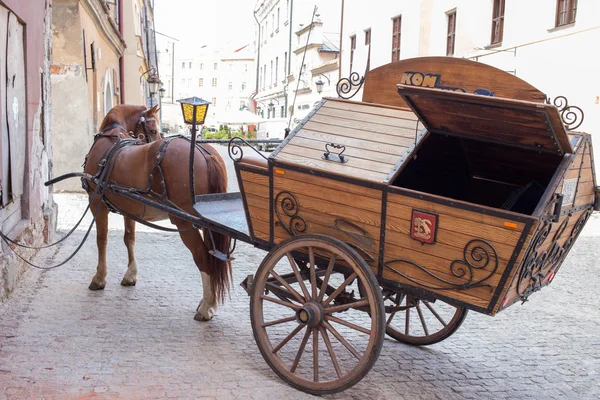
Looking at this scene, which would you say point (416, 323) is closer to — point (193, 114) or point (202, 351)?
point (202, 351)

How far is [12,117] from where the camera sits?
580 cm

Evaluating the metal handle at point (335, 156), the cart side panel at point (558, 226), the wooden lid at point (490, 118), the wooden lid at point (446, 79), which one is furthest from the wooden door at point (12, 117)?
the cart side panel at point (558, 226)

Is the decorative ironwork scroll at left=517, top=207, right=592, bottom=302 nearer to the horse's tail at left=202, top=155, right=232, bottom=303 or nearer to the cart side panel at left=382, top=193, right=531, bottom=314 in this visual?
the cart side panel at left=382, top=193, right=531, bottom=314

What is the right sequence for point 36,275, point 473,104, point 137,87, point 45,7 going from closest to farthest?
point 473,104 < point 36,275 < point 45,7 < point 137,87

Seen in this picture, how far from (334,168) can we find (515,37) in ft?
45.1

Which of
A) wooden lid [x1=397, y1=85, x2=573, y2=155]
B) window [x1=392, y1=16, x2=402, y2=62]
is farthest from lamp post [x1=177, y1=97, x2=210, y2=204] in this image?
window [x1=392, y1=16, x2=402, y2=62]

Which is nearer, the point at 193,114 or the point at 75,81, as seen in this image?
the point at 193,114

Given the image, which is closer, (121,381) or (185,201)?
(121,381)

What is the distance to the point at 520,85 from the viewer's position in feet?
11.7

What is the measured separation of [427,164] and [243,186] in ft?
3.82

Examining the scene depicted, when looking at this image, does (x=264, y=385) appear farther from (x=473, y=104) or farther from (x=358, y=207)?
(x=473, y=104)

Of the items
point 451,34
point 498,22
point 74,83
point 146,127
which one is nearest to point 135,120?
point 146,127

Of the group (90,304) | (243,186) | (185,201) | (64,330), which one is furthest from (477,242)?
(90,304)

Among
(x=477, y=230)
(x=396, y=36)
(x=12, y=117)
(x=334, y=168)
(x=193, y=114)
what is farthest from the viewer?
(x=396, y=36)
